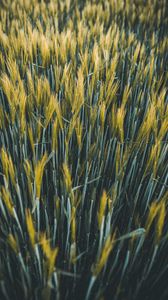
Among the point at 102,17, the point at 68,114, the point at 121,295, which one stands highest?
the point at 102,17

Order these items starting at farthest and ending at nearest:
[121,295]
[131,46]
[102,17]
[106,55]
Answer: [102,17], [131,46], [106,55], [121,295]

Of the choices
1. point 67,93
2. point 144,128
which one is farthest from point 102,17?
point 144,128

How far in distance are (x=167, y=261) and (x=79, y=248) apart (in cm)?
17

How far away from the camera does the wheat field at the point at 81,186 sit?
1.60 ft

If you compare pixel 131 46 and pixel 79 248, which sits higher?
pixel 131 46

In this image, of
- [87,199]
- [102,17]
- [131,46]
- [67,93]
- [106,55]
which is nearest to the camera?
[87,199]

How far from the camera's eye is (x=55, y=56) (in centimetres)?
101

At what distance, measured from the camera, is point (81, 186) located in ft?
2.05

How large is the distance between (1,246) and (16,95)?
13.8 inches

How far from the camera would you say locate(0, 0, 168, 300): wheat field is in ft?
1.60

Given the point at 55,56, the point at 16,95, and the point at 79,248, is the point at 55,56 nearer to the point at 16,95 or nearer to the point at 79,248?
the point at 16,95

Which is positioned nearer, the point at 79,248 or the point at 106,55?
the point at 79,248

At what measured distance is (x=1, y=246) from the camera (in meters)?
0.55

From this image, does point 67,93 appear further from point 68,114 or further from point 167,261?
point 167,261
